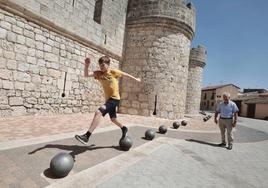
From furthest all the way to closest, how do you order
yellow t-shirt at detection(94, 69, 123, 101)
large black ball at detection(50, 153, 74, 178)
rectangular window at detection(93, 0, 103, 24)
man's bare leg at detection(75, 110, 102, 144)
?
rectangular window at detection(93, 0, 103, 24) → yellow t-shirt at detection(94, 69, 123, 101) → man's bare leg at detection(75, 110, 102, 144) → large black ball at detection(50, 153, 74, 178)

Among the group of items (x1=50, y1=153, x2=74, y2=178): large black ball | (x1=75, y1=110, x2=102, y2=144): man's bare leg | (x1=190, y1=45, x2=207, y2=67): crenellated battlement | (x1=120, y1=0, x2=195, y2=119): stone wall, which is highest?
(x1=190, y1=45, x2=207, y2=67): crenellated battlement

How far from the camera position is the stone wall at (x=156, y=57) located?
11859 mm

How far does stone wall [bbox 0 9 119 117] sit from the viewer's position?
665cm

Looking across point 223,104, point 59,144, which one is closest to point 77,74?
point 59,144

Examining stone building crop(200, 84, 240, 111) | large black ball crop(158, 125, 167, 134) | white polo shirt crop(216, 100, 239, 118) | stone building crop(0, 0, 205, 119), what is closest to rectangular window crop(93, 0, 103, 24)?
stone building crop(0, 0, 205, 119)

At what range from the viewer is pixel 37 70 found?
768 cm

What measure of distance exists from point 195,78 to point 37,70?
16.8 meters

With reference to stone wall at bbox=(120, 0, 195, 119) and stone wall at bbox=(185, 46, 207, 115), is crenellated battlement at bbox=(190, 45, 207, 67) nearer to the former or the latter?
stone wall at bbox=(185, 46, 207, 115)

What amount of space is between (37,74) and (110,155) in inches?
209

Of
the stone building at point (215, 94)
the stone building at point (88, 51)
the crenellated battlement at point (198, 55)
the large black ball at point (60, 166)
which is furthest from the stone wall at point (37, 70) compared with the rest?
the stone building at point (215, 94)

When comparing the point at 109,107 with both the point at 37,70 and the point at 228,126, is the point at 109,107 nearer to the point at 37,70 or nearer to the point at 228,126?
the point at 228,126

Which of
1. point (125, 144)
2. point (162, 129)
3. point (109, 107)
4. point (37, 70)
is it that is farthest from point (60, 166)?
point (37, 70)

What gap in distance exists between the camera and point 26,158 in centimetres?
321

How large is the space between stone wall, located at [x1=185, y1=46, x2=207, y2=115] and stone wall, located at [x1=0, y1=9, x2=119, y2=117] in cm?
1303
